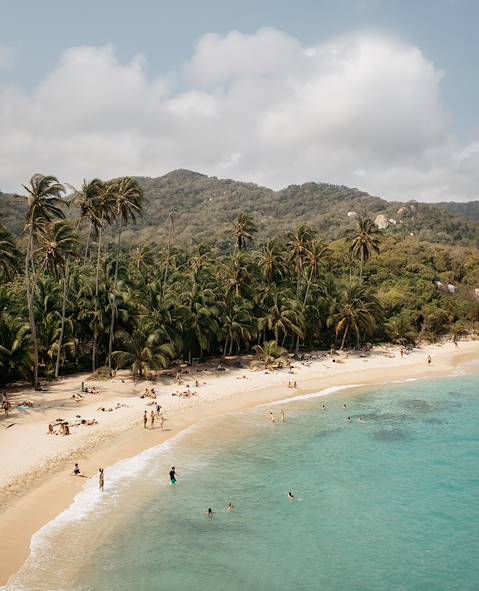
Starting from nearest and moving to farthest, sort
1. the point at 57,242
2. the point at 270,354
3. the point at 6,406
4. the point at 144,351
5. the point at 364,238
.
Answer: the point at 6,406
the point at 57,242
the point at 144,351
the point at 270,354
the point at 364,238

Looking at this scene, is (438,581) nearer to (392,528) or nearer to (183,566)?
(392,528)

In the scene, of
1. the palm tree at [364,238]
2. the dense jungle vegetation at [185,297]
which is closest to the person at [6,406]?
the dense jungle vegetation at [185,297]

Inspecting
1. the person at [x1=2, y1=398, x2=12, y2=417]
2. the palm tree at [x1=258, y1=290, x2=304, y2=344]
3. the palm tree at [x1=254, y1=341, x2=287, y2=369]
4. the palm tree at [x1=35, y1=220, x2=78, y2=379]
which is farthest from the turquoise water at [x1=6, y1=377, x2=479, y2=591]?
the palm tree at [x1=35, y1=220, x2=78, y2=379]

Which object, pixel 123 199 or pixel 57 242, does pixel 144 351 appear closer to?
pixel 57 242

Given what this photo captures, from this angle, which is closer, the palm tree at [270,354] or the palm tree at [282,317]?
the palm tree at [270,354]

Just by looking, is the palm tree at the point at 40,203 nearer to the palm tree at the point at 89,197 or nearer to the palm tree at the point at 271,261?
the palm tree at the point at 89,197

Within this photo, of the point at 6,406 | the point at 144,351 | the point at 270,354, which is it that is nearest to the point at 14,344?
the point at 6,406

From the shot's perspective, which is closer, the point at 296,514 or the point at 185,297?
the point at 296,514
